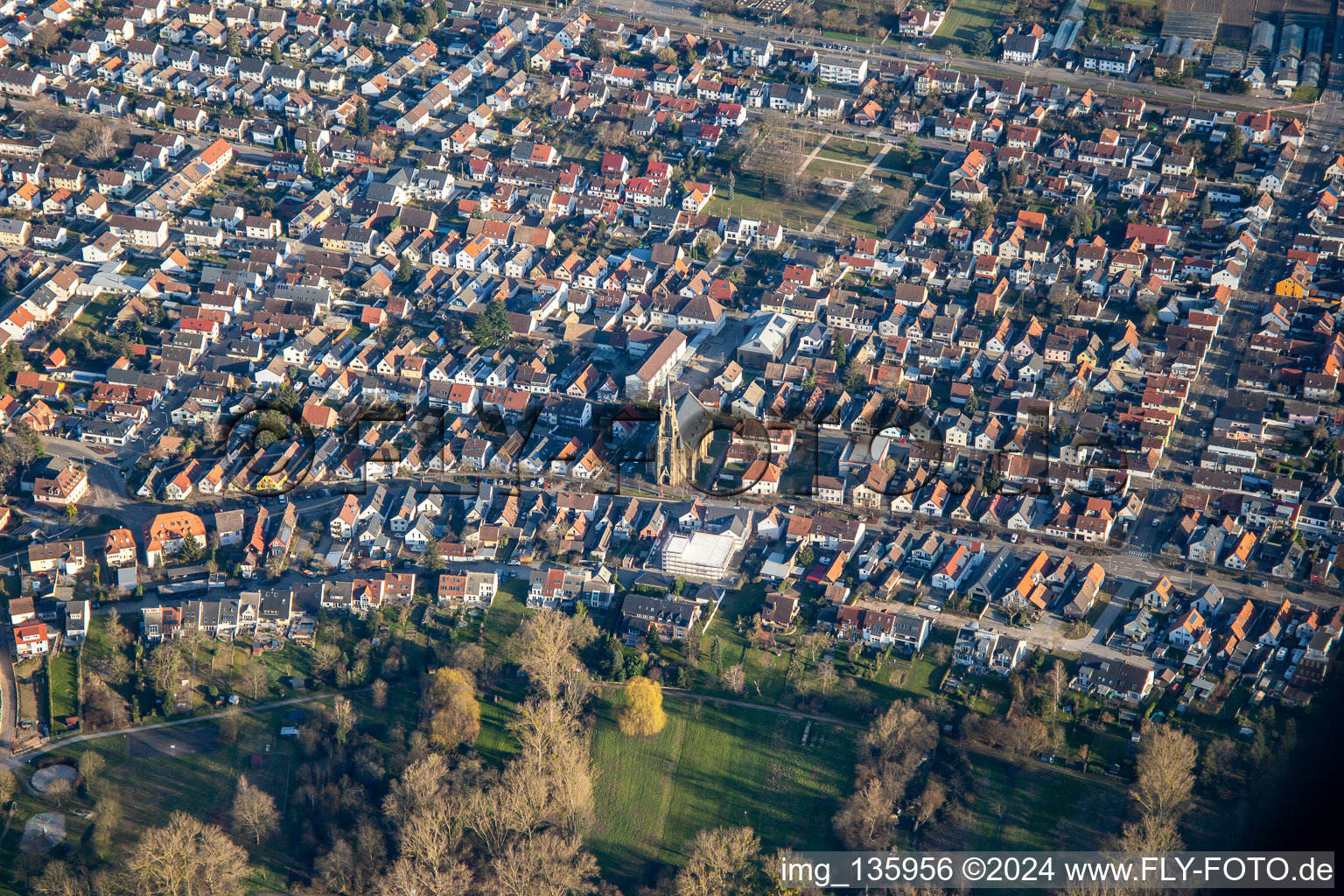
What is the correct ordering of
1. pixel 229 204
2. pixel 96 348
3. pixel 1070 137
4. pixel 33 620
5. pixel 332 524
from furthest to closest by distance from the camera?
1. pixel 1070 137
2. pixel 229 204
3. pixel 96 348
4. pixel 332 524
5. pixel 33 620

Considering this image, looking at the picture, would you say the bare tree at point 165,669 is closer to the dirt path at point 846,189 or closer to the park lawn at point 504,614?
the park lawn at point 504,614

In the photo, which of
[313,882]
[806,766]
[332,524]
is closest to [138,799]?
[313,882]

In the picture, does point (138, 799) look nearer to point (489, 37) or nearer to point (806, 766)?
point (806, 766)

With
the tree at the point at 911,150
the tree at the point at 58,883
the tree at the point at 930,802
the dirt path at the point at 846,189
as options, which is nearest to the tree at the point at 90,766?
the tree at the point at 58,883

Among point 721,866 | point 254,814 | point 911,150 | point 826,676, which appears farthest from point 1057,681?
point 911,150

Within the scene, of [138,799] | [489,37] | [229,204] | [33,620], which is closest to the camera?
[138,799]

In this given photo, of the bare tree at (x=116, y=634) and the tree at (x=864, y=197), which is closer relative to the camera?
the bare tree at (x=116, y=634)

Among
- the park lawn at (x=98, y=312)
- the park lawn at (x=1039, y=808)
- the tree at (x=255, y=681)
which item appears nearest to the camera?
the park lawn at (x=1039, y=808)
